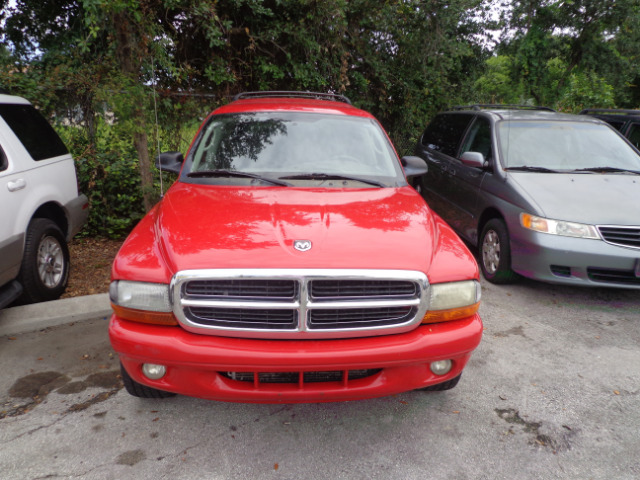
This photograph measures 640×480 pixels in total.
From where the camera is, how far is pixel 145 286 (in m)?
2.29

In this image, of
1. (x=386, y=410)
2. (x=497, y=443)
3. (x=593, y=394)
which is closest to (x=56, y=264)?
(x=386, y=410)

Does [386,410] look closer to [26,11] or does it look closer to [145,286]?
[145,286]

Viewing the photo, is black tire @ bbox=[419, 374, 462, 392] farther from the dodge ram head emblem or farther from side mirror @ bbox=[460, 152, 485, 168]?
side mirror @ bbox=[460, 152, 485, 168]

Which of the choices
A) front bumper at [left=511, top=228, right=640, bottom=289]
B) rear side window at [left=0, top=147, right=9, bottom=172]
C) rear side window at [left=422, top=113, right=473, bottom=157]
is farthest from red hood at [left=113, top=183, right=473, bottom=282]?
rear side window at [left=422, top=113, right=473, bottom=157]

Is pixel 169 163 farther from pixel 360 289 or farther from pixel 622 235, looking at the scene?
pixel 622 235

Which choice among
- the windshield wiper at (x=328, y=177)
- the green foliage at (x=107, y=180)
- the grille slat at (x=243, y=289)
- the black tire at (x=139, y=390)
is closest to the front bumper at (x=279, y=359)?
the grille slat at (x=243, y=289)

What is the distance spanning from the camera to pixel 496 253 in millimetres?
4961

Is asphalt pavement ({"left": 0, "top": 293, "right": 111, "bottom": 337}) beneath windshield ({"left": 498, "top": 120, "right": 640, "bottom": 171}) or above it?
beneath

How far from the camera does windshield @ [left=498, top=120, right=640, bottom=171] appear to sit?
16.9ft

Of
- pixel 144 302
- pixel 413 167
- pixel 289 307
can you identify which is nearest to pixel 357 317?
pixel 289 307

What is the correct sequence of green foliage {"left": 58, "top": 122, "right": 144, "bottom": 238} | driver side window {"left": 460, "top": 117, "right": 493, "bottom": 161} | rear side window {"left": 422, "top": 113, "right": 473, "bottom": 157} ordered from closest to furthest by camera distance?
1. driver side window {"left": 460, "top": 117, "right": 493, "bottom": 161}
2. green foliage {"left": 58, "top": 122, "right": 144, "bottom": 238}
3. rear side window {"left": 422, "top": 113, "right": 473, "bottom": 157}

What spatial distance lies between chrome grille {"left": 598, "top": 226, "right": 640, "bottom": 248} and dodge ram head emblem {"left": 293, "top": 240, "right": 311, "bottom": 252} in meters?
3.17

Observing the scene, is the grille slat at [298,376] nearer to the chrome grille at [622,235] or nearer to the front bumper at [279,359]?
the front bumper at [279,359]

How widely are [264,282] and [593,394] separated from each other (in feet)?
7.85
